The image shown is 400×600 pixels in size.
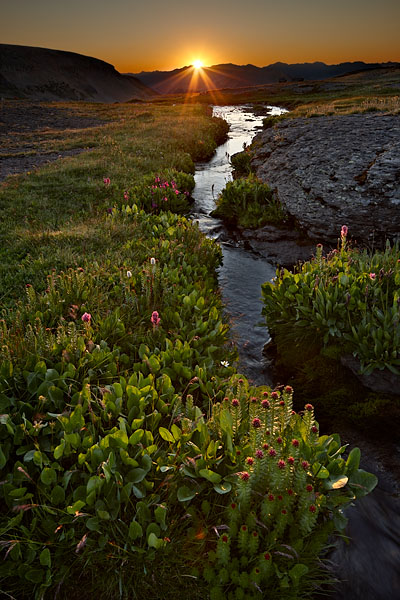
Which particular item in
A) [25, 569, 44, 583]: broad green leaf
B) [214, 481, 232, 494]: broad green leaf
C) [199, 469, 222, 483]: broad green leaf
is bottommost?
[25, 569, 44, 583]: broad green leaf

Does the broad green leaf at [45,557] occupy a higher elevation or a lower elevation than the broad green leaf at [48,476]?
lower

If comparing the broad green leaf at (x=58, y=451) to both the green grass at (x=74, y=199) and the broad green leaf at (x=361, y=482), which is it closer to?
the broad green leaf at (x=361, y=482)

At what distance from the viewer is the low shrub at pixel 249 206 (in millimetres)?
11898

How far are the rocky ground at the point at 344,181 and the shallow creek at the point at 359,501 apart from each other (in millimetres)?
1970

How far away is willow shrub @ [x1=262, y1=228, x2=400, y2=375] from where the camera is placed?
4.80 m

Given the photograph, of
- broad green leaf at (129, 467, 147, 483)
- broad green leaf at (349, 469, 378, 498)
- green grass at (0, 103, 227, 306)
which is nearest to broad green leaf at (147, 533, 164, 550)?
broad green leaf at (129, 467, 147, 483)

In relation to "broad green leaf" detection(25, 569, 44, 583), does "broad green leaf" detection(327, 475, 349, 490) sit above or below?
above

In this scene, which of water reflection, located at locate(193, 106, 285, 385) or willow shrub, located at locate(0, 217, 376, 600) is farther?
water reflection, located at locate(193, 106, 285, 385)

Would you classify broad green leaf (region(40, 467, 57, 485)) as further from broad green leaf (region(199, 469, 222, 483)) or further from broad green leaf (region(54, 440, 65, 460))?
broad green leaf (region(199, 469, 222, 483))

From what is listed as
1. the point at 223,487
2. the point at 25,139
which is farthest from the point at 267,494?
the point at 25,139

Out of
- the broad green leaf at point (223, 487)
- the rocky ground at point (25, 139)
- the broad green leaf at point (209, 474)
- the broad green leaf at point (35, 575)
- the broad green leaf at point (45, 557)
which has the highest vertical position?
the rocky ground at point (25, 139)

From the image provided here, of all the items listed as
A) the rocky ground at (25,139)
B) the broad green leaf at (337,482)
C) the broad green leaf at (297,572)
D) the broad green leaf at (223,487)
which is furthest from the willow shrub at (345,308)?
the rocky ground at (25,139)

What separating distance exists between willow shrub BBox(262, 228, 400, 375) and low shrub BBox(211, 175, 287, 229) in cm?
581

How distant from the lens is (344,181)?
10.1 m
